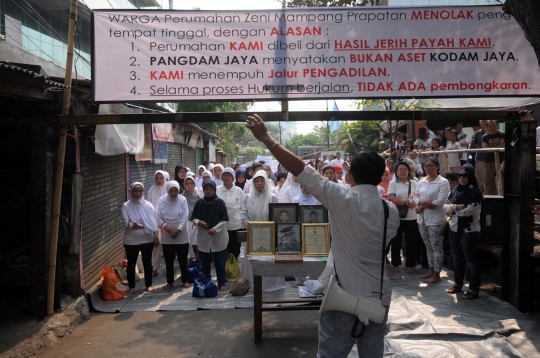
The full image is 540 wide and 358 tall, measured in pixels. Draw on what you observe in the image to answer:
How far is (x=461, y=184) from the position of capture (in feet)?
20.8

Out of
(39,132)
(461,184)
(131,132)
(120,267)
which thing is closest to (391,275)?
(461,184)

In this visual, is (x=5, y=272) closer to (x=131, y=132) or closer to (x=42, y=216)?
(x=42, y=216)

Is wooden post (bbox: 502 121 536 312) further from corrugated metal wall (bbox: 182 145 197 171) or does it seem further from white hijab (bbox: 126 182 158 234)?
corrugated metal wall (bbox: 182 145 197 171)

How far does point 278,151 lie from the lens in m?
2.73

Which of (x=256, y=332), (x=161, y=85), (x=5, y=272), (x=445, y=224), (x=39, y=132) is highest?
(x=161, y=85)

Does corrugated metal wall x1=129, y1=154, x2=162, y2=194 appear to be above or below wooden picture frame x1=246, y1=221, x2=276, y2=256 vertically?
above

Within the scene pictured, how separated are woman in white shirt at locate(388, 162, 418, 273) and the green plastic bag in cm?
278

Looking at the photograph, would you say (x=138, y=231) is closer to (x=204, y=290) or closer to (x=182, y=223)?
(x=182, y=223)

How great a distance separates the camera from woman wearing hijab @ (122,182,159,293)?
7129mm

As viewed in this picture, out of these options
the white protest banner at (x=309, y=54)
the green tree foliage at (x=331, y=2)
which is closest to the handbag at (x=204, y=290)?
the white protest banner at (x=309, y=54)

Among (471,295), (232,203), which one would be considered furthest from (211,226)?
(471,295)

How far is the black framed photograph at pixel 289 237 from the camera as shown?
5168 mm

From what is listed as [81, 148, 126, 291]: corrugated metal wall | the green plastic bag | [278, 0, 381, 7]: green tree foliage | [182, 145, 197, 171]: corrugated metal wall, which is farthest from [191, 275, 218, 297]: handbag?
[182, 145, 197, 171]: corrugated metal wall

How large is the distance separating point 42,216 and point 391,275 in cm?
550
